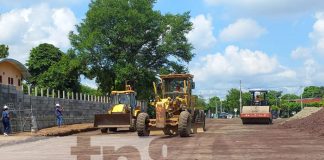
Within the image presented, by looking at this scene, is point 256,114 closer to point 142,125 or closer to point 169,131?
point 169,131

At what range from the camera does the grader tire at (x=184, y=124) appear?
960 inches

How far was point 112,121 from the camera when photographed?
3139 centimetres

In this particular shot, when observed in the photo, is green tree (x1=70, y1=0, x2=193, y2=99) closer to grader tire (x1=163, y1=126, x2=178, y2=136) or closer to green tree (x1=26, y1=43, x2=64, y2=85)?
green tree (x1=26, y1=43, x2=64, y2=85)

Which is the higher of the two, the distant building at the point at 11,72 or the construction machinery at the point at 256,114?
the distant building at the point at 11,72

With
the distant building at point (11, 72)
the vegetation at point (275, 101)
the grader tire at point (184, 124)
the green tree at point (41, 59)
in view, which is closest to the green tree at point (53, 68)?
the green tree at point (41, 59)

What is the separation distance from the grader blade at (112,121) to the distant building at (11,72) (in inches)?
529

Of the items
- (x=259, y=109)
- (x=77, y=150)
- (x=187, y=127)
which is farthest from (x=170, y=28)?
(x=77, y=150)

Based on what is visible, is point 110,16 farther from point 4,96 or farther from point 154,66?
point 4,96

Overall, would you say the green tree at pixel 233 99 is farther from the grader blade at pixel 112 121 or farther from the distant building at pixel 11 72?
the grader blade at pixel 112 121

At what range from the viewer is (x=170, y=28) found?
60.6m

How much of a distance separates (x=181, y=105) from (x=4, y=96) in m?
10.1

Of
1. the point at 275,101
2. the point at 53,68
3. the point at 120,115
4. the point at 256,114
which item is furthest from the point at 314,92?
the point at 120,115

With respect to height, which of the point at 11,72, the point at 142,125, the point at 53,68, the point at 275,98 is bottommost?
the point at 142,125

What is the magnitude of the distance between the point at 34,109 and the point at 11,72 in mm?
13437
